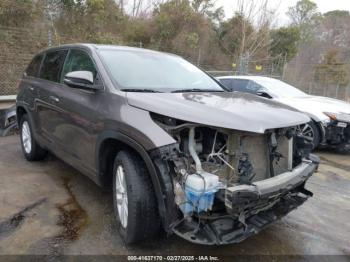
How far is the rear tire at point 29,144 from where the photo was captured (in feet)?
16.6

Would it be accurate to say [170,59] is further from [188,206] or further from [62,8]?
[62,8]

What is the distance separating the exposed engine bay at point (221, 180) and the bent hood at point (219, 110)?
85 mm

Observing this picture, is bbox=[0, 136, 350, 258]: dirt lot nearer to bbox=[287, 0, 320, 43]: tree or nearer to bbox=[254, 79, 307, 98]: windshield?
bbox=[254, 79, 307, 98]: windshield

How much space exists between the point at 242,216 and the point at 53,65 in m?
3.34

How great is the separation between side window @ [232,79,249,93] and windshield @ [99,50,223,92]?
3818 millimetres

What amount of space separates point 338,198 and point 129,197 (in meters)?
3.05

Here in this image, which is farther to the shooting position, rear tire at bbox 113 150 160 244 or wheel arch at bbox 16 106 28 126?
wheel arch at bbox 16 106 28 126

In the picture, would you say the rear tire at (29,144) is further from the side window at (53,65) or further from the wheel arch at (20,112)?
the side window at (53,65)

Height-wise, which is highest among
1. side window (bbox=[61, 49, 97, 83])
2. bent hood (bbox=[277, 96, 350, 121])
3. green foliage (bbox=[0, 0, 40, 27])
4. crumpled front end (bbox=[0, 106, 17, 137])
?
green foliage (bbox=[0, 0, 40, 27])

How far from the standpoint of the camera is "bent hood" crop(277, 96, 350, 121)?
6.24m

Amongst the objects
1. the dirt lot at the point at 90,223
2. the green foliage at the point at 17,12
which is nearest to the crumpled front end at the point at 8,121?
the dirt lot at the point at 90,223

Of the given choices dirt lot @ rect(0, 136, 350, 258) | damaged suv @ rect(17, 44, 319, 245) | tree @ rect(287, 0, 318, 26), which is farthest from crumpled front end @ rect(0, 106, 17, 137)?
tree @ rect(287, 0, 318, 26)

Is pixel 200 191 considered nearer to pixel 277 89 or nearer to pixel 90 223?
pixel 90 223

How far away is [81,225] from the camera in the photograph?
3316mm
